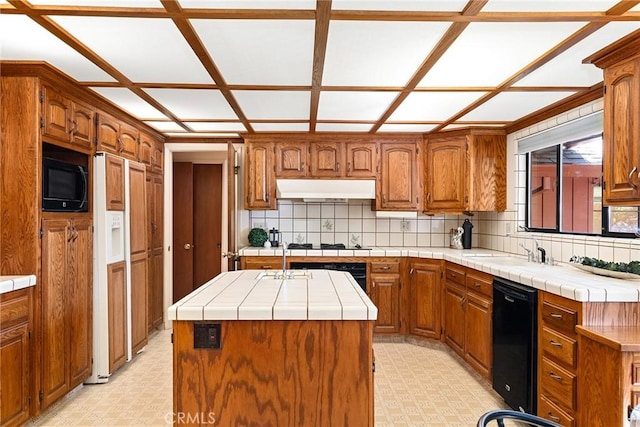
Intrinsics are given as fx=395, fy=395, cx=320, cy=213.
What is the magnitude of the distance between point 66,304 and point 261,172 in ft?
7.70

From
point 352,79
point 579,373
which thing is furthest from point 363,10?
point 579,373

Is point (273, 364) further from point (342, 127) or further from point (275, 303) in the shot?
point (342, 127)

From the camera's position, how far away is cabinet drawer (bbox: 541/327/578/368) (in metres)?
2.06

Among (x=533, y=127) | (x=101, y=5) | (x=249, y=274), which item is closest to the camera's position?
(x=101, y=5)

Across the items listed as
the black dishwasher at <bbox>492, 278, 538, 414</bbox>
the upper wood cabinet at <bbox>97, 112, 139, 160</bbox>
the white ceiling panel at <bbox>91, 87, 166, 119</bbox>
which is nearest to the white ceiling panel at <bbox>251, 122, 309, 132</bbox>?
the white ceiling panel at <bbox>91, 87, 166, 119</bbox>

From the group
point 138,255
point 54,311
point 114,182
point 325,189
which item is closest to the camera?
point 54,311

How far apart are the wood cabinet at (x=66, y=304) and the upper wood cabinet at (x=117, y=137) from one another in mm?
691

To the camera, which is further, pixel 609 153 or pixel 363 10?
pixel 609 153

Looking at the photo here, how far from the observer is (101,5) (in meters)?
1.70

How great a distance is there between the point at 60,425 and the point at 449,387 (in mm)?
2702

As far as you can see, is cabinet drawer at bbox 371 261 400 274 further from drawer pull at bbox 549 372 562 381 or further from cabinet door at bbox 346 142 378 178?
drawer pull at bbox 549 372 562 381

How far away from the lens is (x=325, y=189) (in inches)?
175

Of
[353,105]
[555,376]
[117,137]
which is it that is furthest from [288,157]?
[555,376]

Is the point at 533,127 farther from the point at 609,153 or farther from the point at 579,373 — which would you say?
the point at 579,373
